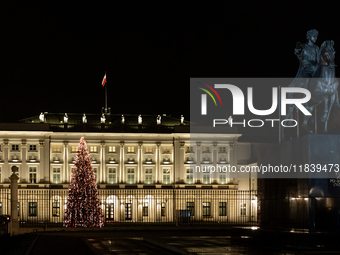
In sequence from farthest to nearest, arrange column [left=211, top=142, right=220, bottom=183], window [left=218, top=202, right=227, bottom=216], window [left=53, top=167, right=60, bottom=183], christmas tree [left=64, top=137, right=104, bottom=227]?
column [left=211, top=142, right=220, bottom=183]
window [left=53, top=167, right=60, bottom=183]
window [left=218, top=202, right=227, bottom=216]
christmas tree [left=64, top=137, right=104, bottom=227]

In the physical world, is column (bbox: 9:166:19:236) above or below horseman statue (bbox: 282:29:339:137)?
below

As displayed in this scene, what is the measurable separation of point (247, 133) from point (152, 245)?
2187 inches

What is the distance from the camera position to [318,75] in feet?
50.9

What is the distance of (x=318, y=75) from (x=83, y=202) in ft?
77.6

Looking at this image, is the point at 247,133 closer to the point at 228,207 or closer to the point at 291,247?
the point at 228,207

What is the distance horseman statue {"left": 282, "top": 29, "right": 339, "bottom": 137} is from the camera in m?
15.4

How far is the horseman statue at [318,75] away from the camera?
15375 mm

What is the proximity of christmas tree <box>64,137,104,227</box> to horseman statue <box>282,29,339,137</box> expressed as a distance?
21998mm

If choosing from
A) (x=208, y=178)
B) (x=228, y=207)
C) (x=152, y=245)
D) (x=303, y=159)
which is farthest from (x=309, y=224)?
(x=208, y=178)

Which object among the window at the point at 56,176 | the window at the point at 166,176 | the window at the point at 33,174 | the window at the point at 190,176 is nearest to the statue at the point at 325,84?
the window at the point at 190,176

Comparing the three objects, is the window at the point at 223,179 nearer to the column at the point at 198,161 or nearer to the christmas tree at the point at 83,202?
the column at the point at 198,161

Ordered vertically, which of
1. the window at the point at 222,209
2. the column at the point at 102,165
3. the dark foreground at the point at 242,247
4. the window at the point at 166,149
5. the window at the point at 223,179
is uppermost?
the window at the point at 166,149

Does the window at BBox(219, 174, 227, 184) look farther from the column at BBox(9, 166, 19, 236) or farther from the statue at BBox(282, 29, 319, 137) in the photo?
the statue at BBox(282, 29, 319, 137)

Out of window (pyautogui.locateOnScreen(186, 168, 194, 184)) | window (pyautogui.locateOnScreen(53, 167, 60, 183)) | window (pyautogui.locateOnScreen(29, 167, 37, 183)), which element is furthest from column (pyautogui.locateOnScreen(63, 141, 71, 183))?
window (pyautogui.locateOnScreen(186, 168, 194, 184))
